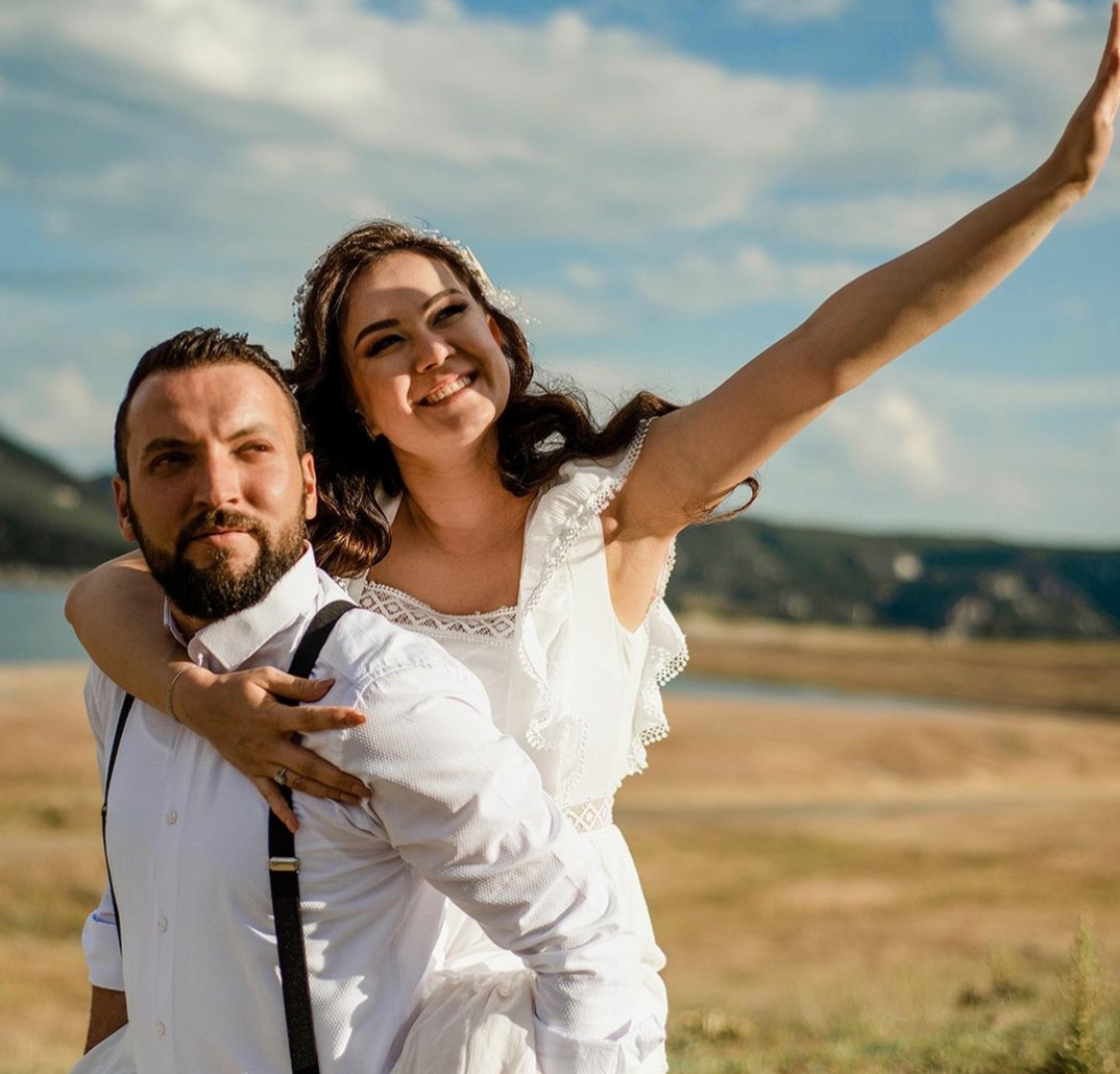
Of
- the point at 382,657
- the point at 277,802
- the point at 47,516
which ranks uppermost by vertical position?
the point at 47,516

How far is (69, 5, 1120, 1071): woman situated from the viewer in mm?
3158

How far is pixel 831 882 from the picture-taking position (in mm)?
18719

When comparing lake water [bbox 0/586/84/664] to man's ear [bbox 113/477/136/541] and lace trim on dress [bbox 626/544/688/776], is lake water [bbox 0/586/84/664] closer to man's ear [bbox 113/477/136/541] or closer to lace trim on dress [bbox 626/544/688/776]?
lace trim on dress [bbox 626/544/688/776]

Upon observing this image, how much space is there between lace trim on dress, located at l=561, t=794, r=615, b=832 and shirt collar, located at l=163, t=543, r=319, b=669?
4.08 feet

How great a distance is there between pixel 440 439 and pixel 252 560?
1.21 meters

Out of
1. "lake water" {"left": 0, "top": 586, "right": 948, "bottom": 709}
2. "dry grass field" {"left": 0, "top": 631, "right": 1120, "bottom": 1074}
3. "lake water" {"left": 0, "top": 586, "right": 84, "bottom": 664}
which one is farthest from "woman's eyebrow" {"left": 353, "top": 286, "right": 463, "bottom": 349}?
"lake water" {"left": 0, "top": 586, "right": 84, "bottom": 664}

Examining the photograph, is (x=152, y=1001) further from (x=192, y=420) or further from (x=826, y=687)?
(x=826, y=687)

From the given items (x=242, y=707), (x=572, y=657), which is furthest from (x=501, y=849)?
(x=572, y=657)

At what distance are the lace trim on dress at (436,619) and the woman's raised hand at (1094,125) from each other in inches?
68.3

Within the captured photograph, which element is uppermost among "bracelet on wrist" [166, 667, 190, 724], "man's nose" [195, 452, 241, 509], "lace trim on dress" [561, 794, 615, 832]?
"man's nose" [195, 452, 241, 509]

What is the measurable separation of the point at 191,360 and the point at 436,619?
4.34 ft

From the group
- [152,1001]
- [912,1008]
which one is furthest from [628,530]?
[912,1008]

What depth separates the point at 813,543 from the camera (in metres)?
131

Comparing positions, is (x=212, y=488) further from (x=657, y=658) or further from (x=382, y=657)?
(x=657, y=658)
